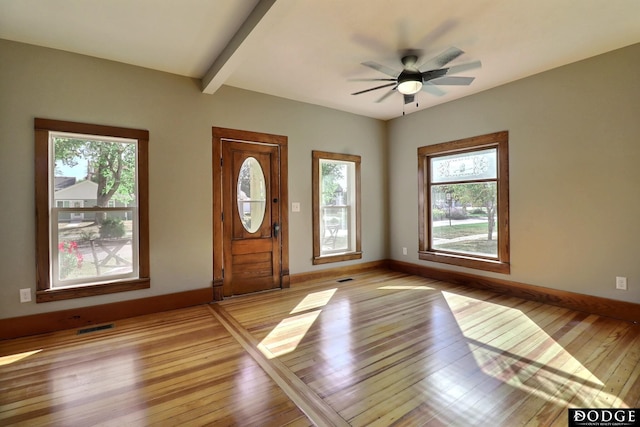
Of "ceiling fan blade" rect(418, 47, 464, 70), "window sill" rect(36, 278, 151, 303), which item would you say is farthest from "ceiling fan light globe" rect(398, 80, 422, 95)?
"window sill" rect(36, 278, 151, 303)

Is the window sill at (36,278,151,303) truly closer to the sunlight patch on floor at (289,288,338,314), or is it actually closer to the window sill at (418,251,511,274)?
the sunlight patch on floor at (289,288,338,314)

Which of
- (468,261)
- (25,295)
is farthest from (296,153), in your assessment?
(25,295)

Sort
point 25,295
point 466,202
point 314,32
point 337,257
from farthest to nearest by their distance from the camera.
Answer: point 337,257, point 466,202, point 25,295, point 314,32

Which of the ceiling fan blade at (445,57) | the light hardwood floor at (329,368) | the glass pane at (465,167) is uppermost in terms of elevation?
the ceiling fan blade at (445,57)

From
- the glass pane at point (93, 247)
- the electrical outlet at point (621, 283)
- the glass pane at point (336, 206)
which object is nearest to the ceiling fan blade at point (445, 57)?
the glass pane at point (336, 206)

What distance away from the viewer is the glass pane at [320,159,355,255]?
512 centimetres

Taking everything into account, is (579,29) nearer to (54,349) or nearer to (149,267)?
(149,267)

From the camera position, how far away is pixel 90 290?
319cm

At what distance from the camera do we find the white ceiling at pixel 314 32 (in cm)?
245

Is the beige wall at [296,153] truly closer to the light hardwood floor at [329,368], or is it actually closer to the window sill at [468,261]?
the window sill at [468,261]

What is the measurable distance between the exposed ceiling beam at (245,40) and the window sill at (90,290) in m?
2.49

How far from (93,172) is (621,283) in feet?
19.3

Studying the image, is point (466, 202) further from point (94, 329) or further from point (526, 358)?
point (94, 329)

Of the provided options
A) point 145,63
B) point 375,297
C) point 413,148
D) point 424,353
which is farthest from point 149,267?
point 413,148
